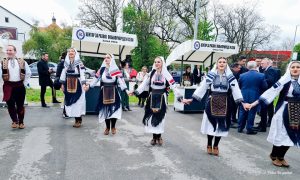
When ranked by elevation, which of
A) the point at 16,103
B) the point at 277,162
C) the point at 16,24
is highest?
the point at 16,24

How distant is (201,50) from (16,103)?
6.27 m

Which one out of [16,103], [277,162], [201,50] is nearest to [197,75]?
[201,50]

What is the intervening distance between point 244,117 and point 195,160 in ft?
10.5

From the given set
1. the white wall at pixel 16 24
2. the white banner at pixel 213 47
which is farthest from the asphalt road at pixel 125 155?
the white wall at pixel 16 24

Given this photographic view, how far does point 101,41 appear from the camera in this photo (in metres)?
9.45

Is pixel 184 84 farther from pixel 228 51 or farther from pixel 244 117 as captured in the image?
pixel 244 117

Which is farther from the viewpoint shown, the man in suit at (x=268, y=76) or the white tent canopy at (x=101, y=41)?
the white tent canopy at (x=101, y=41)

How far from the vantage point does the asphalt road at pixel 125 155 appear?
Answer: 465 centimetres

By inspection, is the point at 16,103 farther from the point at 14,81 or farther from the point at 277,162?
the point at 277,162

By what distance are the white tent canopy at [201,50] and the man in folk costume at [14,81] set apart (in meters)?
5.53

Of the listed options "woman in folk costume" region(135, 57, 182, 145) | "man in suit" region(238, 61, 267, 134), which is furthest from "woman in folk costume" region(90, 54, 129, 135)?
"man in suit" region(238, 61, 267, 134)

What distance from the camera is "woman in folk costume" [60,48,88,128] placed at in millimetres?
7449

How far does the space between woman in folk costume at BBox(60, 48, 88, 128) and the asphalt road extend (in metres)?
0.56

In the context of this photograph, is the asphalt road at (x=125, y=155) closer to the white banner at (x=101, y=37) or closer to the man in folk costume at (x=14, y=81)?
the man in folk costume at (x=14, y=81)
